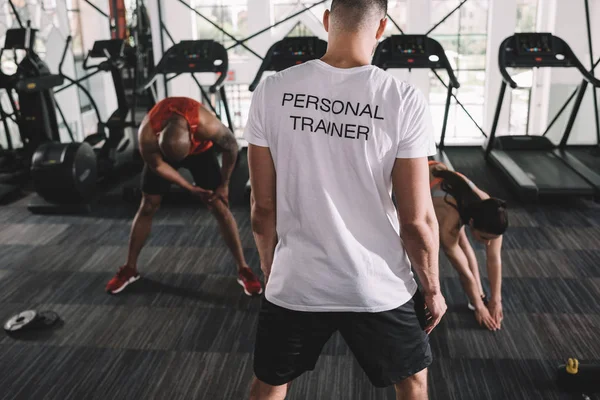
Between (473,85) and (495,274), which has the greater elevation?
(473,85)

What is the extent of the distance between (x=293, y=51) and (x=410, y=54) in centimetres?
101

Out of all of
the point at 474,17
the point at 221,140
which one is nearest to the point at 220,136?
the point at 221,140

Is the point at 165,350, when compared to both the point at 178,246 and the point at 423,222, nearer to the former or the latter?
the point at 178,246

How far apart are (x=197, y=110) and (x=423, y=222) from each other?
1819 millimetres

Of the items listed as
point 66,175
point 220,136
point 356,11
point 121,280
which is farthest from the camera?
point 66,175

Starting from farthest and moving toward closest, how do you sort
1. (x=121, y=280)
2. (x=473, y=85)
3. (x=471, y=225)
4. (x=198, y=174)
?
1. (x=473, y=85)
2. (x=121, y=280)
3. (x=198, y=174)
4. (x=471, y=225)

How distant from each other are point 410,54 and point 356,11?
3840mm

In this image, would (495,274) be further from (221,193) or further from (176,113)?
(176,113)

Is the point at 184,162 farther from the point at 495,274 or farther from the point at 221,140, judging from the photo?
the point at 495,274

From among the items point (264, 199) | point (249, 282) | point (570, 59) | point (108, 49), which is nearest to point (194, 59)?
point (108, 49)

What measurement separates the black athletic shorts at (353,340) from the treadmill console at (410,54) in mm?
3752

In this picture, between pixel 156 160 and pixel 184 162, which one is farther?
pixel 184 162

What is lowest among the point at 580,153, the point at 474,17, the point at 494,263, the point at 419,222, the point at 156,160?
the point at 580,153

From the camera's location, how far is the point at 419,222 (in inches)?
53.6
